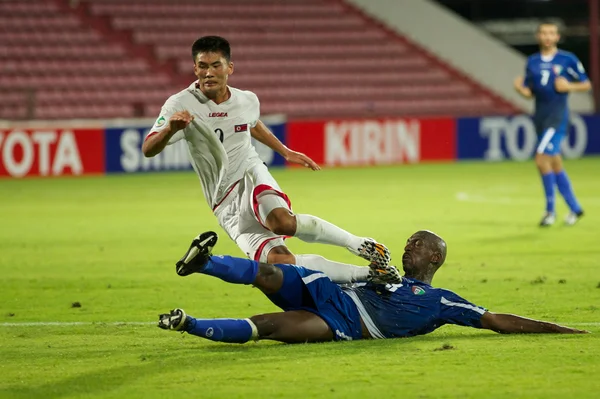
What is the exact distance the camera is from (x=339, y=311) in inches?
254

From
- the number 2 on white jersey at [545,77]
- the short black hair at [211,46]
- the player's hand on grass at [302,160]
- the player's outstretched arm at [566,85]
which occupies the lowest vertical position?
the player's hand on grass at [302,160]

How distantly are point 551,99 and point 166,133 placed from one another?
8.09m

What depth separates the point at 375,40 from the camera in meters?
28.8

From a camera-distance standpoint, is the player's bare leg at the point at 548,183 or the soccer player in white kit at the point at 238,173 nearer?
the soccer player in white kit at the point at 238,173

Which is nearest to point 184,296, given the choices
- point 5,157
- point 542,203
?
point 542,203

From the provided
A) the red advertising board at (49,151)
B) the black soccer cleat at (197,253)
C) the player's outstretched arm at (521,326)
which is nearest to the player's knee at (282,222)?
the black soccer cleat at (197,253)

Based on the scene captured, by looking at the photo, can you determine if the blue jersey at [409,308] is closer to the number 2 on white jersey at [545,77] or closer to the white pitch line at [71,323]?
the white pitch line at [71,323]

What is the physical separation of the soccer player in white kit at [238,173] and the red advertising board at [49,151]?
13341 millimetres

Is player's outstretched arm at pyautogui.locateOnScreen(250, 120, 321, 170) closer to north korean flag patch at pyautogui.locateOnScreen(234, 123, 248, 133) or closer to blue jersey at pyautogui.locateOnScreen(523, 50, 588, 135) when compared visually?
north korean flag patch at pyautogui.locateOnScreen(234, 123, 248, 133)

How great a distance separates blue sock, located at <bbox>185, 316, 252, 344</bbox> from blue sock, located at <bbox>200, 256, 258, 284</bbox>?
233 millimetres

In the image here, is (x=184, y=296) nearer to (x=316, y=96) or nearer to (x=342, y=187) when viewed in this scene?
(x=342, y=187)

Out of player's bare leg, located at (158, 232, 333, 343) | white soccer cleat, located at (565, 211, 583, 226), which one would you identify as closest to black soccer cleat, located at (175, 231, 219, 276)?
player's bare leg, located at (158, 232, 333, 343)

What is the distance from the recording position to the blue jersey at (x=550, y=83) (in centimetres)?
1374

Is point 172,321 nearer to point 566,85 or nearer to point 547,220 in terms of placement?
point 547,220
